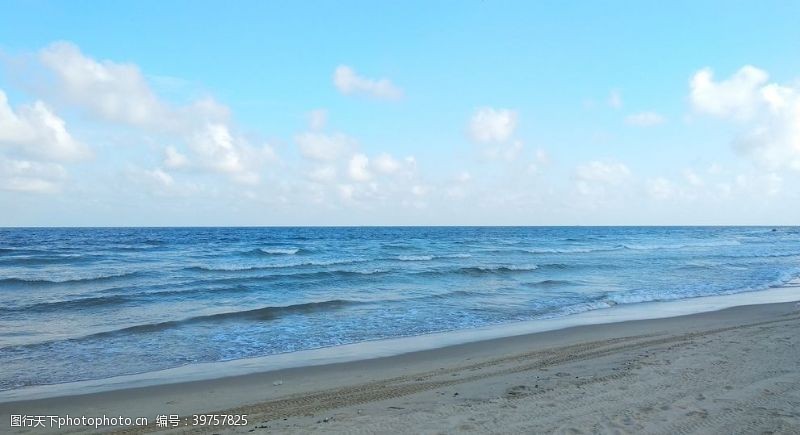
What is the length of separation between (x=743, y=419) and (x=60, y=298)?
2075 cm

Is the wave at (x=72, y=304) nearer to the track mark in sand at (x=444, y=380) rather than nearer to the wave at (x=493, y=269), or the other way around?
the track mark in sand at (x=444, y=380)

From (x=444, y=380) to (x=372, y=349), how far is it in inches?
134

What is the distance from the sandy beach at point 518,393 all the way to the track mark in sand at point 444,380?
0.06 feet

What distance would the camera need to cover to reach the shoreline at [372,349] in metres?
8.72

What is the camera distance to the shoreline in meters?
8.72

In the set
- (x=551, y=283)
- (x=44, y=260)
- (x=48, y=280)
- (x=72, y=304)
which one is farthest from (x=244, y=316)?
(x=44, y=260)

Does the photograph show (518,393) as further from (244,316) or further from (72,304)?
(72,304)

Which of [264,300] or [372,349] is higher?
[372,349]

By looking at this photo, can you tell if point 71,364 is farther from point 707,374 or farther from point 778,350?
point 778,350

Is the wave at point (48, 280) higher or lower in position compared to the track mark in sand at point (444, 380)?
lower

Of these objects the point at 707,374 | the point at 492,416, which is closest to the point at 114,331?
the point at 492,416

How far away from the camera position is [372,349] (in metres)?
11.3

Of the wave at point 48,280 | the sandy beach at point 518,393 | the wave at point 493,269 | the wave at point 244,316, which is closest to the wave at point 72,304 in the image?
the wave at point 244,316

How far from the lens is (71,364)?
400 inches
